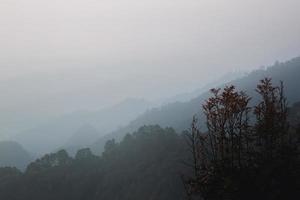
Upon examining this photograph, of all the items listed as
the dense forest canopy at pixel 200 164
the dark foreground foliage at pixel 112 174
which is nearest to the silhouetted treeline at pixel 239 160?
the dense forest canopy at pixel 200 164

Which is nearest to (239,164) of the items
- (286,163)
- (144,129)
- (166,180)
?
(286,163)

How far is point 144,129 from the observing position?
136 meters

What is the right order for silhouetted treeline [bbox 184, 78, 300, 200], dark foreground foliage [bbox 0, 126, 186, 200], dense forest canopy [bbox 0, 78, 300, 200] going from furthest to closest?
dark foreground foliage [bbox 0, 126, 186, 200] < dense forest canopy [bbox 0, 78, 300, 200] < silhouetted treeline [bbox 184, 78, 300, 200]

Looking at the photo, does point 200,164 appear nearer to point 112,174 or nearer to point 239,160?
point 239,160

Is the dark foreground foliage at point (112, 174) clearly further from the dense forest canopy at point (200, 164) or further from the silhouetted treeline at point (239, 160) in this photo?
the silhouetted treeline at point (239, 160)

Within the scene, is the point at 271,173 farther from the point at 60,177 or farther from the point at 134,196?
the point at 60,177

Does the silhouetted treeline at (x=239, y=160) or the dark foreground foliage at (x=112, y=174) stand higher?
the silhouetted treeline at (x=239, y=160)

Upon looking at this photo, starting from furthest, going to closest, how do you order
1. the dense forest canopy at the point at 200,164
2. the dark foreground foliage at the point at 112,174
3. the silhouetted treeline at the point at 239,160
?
the dark foreground foliage at the point at 112,174 → the dense forest canopy at the point at 200,164 → the silhouetted treeline at the point at 239,160

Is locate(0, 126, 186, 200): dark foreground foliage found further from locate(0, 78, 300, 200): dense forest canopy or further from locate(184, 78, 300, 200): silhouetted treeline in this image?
locate(184, 78, 300, 200): silhouetted treeline

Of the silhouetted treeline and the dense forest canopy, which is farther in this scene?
the dense forest canopy

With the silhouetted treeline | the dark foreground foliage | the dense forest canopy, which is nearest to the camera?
the silhouetted treeline

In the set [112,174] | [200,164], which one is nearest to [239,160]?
[200,164]

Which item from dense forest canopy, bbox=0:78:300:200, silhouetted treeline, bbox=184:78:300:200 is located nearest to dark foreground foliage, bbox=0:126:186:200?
Answer: dense forest canopy, bbox=0:78:300:200

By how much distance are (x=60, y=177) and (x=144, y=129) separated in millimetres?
28984
